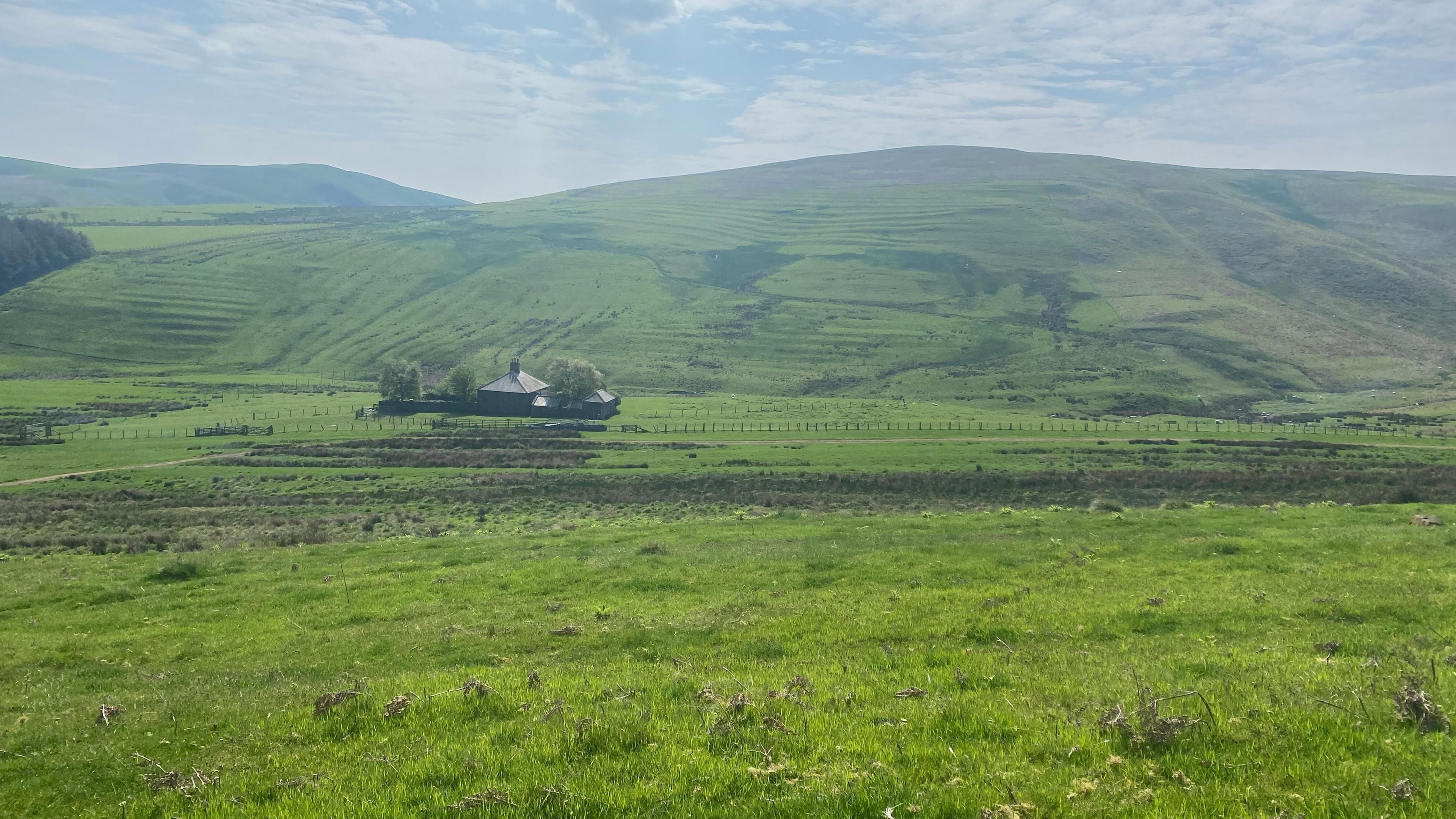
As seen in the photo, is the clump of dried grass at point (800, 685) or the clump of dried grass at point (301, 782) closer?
the clump of dried grass at point (301, 782)

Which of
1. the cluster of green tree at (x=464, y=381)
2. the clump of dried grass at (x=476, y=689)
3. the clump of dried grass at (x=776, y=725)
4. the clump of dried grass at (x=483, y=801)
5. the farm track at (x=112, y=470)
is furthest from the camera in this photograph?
the cluster of green tree at (x=464, y=381)

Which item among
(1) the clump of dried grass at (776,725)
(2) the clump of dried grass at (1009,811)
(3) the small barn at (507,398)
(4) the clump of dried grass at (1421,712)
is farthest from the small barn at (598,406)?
(2) the clump of dried grass at (1009,811)

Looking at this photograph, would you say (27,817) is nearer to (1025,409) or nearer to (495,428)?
(495,428)

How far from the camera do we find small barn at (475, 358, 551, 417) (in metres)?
123

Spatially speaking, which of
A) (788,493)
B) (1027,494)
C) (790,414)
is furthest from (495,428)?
(1027,494)

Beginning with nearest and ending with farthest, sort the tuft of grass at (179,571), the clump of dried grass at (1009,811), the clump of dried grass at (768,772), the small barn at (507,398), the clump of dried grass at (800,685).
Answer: the clump of dried grass at (1009,811) < the clump of dried grass at (768,772) < the clump of dried grass at (800,685) < the tuft of grass at (179,571) < the small barn at (507,398)

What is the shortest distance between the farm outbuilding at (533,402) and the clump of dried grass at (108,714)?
103883mm

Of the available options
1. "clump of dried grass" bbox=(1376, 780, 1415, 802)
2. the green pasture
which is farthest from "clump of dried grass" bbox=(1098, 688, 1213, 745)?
the green pasture

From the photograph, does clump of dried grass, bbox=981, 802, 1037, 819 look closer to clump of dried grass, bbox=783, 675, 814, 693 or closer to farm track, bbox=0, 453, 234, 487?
clump of dried grass, bbox=783, 675, 814, 693

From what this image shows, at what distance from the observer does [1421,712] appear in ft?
28.3

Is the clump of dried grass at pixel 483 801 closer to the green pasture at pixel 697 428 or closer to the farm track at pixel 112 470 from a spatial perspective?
the green pasture at pixel 697 428

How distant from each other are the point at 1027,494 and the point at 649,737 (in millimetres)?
56009

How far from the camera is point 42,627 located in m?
21.5

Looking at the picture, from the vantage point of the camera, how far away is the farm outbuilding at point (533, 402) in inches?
4670
